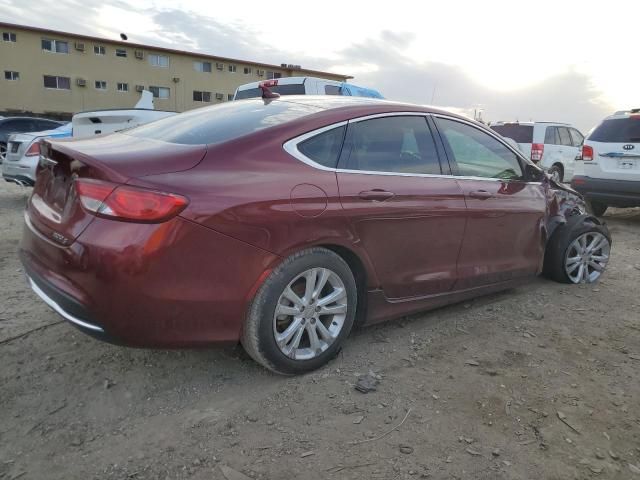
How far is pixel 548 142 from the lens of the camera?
13.2m

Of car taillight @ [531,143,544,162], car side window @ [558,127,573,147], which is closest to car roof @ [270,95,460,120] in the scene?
car taillight @ [531,143,544,162]

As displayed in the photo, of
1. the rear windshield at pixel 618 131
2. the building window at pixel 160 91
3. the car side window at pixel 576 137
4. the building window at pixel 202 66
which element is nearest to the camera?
the rear windshield at pixel 618 131

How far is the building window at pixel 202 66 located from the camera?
40.4 metres

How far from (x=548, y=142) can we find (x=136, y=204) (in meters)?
13.1

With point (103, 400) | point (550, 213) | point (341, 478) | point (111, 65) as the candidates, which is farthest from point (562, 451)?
point (111, 65)

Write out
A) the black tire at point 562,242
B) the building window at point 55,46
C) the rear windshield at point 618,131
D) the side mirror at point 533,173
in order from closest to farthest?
the side mirror at point 533,173
the black tire at point 562,242
the rear windshield at point 618,131
the building window at point 55,46

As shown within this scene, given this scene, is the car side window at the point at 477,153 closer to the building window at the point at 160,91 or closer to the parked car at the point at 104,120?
the parked car at the point at 104,120

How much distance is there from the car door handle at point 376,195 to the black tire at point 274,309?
0.39m

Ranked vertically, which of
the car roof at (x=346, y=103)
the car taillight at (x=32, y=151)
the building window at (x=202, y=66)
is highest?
the building window at (x=202, y=66)

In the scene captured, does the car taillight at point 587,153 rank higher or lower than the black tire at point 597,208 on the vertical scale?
higher

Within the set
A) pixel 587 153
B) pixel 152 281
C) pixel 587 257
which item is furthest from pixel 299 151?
pixel 587 153

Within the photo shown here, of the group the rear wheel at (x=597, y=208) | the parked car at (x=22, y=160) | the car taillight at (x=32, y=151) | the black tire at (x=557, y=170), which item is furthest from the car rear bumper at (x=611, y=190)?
the car taillight at (x=32, y=151)

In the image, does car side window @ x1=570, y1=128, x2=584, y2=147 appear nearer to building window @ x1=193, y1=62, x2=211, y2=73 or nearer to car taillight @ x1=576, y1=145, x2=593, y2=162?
car taillight @ x1=576, y1=145, x2=593, y2=162

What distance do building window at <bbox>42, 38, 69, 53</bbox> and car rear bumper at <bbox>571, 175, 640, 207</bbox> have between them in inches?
1494
